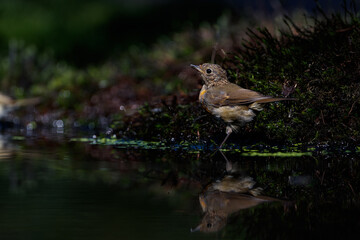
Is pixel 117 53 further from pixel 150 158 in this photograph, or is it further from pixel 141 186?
pixel 141 186

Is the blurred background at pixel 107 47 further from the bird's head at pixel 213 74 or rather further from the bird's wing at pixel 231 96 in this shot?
the bird's wing at pixel 231 96

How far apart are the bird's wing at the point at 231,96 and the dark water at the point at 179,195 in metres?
0.57

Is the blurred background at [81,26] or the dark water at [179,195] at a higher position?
the blurred background at [81,26]

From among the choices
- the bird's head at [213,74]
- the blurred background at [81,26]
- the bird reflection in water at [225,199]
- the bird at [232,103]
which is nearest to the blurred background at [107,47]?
the blurred background at [81,26]

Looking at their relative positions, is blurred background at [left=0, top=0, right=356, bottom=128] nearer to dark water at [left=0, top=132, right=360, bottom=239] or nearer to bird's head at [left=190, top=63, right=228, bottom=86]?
bird's head at [left=190, top=63, right=228, bottom=86]

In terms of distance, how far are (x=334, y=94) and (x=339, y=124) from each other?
1.25 feet

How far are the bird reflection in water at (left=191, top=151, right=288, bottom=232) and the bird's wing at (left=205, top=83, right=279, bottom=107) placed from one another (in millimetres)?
1717

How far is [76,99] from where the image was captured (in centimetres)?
1272

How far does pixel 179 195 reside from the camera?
4.50 metres

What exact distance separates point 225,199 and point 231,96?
2915mm

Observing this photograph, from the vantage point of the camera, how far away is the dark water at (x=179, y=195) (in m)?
3.47

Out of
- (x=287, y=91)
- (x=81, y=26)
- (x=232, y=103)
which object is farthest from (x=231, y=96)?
(x=81, y=26)

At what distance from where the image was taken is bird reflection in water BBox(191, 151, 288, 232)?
3.67m

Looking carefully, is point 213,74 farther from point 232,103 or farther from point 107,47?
point 107,47
